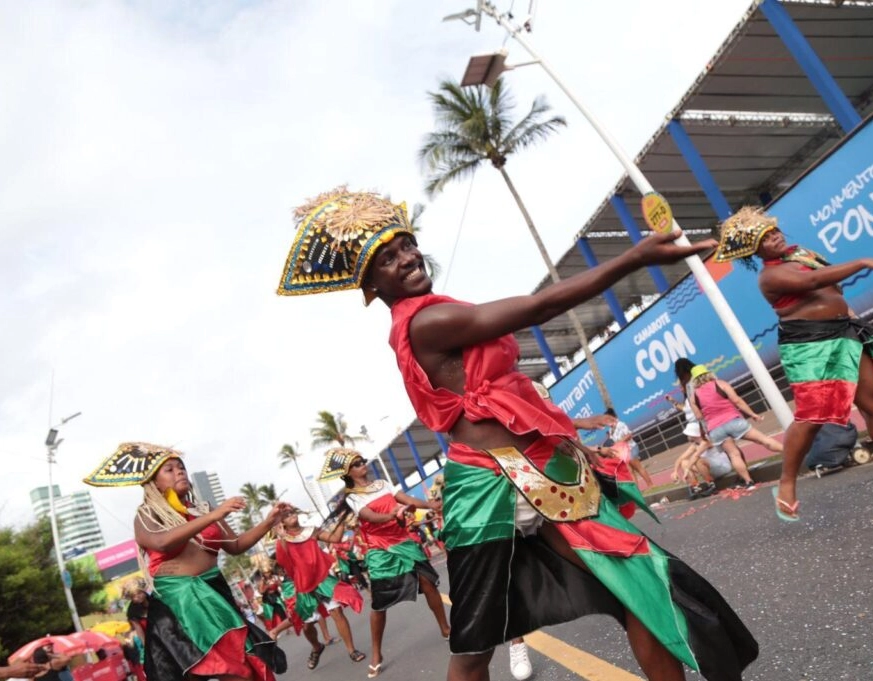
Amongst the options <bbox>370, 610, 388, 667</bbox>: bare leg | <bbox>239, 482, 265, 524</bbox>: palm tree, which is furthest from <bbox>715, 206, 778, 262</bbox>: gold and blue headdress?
<bbox>239, 482, 265, 524</bbox>: palm tree

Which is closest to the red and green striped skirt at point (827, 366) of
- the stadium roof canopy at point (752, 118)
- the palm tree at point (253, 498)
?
the stadium roof canopy at point (752, 118)

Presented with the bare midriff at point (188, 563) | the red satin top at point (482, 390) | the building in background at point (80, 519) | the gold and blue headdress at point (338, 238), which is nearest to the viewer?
the red satin top at point (482, 390)

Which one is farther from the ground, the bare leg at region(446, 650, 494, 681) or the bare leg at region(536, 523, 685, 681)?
the bare leg at region(446, 650, 494, 681)

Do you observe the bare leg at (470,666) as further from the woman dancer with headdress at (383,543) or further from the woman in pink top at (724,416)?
the woman in pink top at (724,416)

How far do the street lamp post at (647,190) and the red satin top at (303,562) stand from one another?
16.8 ft

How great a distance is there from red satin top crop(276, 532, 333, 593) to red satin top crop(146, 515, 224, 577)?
411 cm

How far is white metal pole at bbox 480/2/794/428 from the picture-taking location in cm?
830

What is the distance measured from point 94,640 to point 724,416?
32.5 ft

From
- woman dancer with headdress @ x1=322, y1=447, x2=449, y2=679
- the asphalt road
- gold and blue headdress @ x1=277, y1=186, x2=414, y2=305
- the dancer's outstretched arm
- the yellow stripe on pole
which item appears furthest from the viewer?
woman dancer with headdress @ x1=322, y1=447, x2=449, y2=679

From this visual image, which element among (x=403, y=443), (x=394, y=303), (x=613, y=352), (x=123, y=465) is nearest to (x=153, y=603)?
(x=123, y=465)

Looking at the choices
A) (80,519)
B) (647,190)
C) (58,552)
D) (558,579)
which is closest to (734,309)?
(647,190)

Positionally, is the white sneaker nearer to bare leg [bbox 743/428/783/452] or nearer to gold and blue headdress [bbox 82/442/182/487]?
gold and blue headdress [bbox 82/442/182/487]

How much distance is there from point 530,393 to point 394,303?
50 cm

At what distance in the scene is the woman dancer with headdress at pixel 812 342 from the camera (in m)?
3.62
